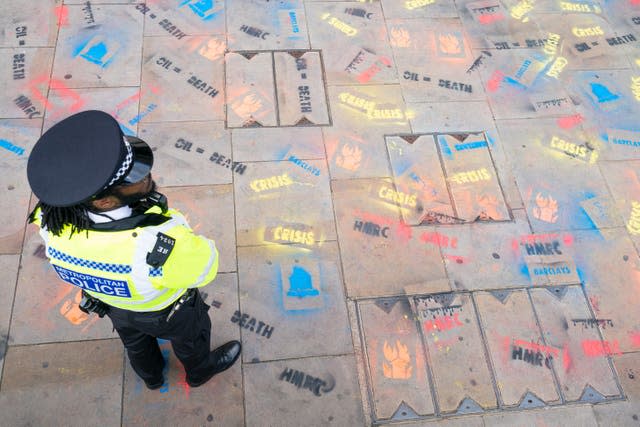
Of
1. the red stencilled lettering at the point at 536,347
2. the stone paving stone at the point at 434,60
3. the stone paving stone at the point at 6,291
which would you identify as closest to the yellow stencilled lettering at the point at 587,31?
the stone paving stone at the point at 434,60

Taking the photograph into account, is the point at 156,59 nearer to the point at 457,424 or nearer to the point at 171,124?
the point at 171,124

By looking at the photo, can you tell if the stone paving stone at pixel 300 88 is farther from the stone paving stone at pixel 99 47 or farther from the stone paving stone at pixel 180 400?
the stone paving stone at pixel 180 400

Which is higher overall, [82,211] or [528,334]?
[82,211]

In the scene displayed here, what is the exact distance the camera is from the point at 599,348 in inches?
181

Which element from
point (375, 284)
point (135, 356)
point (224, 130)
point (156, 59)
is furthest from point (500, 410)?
point (156, 59)

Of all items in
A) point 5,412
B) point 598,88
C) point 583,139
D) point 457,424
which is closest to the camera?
point 5,412

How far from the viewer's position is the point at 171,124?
5.56m

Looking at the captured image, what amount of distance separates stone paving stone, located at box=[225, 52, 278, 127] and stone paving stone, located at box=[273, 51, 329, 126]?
107 millimetres

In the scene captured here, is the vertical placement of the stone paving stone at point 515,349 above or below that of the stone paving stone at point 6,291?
above

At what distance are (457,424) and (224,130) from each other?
3.87 meters

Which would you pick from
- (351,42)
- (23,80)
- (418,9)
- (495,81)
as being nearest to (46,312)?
(23,80)

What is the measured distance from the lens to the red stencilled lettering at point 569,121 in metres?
6.07

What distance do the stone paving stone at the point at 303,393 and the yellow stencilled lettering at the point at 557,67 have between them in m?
4.80

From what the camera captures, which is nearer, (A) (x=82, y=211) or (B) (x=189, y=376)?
(A) (x=82, y=211)
